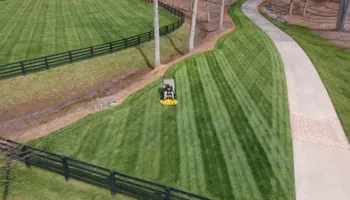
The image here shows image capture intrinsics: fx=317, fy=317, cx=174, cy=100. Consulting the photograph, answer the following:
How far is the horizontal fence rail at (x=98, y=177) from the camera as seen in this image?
13.4 meters

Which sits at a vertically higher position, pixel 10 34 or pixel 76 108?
pixel 10 34

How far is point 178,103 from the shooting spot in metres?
22.4

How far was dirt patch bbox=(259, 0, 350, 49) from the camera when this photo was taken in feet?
124

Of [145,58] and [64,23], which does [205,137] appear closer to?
[145,58]

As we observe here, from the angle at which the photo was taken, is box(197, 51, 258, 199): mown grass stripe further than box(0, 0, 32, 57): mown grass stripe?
No

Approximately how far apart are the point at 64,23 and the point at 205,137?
95.4ft

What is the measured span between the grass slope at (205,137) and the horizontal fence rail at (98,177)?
970 mm

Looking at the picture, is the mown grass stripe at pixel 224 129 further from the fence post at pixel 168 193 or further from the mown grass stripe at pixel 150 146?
the mown grass stripe at pixel 150 146

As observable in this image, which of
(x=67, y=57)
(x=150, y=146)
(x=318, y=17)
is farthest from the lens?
(x=318, y=17)

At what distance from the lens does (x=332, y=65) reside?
1115 inches

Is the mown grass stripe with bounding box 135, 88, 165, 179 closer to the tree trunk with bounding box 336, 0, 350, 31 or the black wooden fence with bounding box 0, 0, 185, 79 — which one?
the black wooden fence with bounding box 0, 0, 185, 79

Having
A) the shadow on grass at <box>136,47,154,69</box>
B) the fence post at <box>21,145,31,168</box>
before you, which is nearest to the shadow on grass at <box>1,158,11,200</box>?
the fence post at <box>21,145,31,168</box>

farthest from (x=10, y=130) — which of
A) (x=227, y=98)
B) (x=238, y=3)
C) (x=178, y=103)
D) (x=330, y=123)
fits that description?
(x=238, y=3)

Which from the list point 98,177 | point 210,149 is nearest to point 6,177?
point 98,177
